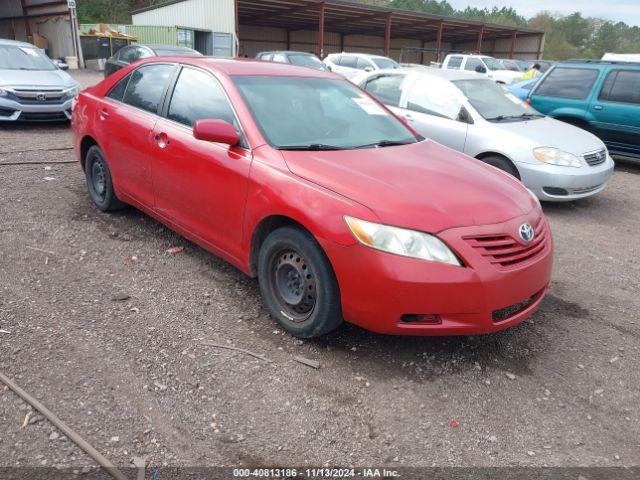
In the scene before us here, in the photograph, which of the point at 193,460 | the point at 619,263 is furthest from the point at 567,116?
the point at 193,460

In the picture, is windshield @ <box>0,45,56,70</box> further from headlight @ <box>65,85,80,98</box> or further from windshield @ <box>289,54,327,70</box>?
windshield @ <box>289,54,327,70</box>

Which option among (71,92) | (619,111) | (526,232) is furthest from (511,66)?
(526,232)

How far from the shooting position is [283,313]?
127 inches

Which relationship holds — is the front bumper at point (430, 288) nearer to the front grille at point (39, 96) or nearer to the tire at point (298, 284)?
the tire at point (298, 284)

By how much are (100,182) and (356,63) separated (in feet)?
50.0

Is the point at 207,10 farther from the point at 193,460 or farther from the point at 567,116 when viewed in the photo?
the point at 193,460

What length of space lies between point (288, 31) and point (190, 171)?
3684 centimetres

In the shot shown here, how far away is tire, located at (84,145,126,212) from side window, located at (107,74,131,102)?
1.73ft

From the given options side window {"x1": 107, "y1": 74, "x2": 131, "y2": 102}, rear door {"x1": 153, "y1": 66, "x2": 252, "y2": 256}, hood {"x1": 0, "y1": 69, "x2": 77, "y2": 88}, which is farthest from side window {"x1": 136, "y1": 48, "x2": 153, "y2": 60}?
rear door {"x1": 153, "y1": 66, "x2": 252, "y2": 256}

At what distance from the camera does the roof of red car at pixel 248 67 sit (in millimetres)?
3846

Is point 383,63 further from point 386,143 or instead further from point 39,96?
point 386,143

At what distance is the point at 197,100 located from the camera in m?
3.86

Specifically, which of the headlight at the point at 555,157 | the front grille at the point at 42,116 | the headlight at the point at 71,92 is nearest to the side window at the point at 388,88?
the headlight at the point at 555,157

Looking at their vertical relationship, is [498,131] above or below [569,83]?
below
